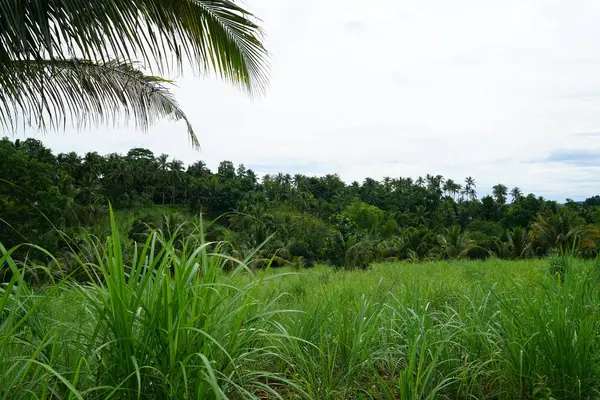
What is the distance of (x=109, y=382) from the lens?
173 cm

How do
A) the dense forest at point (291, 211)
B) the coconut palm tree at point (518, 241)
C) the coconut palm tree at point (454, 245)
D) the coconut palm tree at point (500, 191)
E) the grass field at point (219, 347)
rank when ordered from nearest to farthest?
1. the grass field at point (219, 347)
2. the dense forest at point (291, 211)
3. the coconut palm tree at point (518, 241)
4. the coconut palm tree at point (454, 245)
5. the coconut palm tree at point (500, 191)

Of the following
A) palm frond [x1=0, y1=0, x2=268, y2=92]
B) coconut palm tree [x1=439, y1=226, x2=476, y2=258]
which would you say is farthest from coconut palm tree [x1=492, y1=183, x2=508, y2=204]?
palm frond [x1=0, y1=0, x2=268, y2=92]

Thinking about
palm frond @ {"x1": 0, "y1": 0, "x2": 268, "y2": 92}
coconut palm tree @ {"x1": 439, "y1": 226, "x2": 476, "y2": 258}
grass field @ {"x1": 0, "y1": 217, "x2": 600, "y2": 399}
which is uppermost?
palm frond @ {"x1": 0, "y1": 0, "x2": 268, "y2": 92}

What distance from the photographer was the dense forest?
22.3 m

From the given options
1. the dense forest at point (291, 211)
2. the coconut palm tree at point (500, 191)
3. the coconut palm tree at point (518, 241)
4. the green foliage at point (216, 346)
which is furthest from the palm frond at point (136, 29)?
the coconut palm tree at point (500, 191)

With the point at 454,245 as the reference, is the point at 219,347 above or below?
above

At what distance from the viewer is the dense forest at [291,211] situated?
22.3 metres

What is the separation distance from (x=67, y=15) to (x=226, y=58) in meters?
1.42

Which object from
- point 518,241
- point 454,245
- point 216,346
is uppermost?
point 216,346

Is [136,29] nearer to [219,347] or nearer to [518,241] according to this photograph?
[219,347]

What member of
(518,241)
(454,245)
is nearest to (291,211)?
(454,245)

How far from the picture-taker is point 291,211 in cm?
5656

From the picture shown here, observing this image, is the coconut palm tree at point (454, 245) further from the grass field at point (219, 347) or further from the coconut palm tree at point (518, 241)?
the grass field at point (219, 347)

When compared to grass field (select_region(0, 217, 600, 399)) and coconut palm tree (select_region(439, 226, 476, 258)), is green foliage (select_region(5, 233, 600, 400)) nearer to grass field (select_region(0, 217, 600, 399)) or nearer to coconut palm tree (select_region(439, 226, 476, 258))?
grass field (select_region(0, 217, 600, 399))
